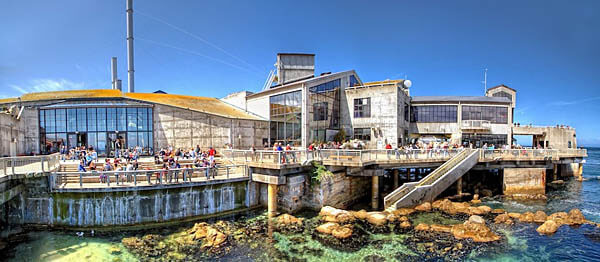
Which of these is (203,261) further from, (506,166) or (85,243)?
(506,166)

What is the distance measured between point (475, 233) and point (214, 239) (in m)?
13.5

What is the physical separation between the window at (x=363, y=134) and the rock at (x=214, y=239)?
847 inches

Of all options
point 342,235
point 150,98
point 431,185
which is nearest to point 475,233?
point 431,185

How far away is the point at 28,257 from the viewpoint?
458 inches

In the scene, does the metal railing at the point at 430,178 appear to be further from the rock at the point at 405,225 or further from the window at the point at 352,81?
the window at the point at 352,81

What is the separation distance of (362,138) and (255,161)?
55.6ft

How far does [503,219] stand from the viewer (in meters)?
16.4

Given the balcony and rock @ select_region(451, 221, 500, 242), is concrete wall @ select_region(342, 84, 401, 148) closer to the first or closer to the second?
the balcony

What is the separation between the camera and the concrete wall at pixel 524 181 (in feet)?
78.0

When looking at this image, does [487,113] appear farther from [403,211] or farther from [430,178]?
[403,211]

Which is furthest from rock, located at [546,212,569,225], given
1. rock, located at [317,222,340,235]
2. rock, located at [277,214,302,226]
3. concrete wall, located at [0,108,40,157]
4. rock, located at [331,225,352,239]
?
concrete wall, located at [0,108,40,157]

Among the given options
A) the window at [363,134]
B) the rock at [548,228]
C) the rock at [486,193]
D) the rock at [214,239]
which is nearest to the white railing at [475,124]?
the rock at [486,193]

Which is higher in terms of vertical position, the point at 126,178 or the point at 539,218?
→ the point at 126,178

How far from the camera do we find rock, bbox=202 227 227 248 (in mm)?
12855
